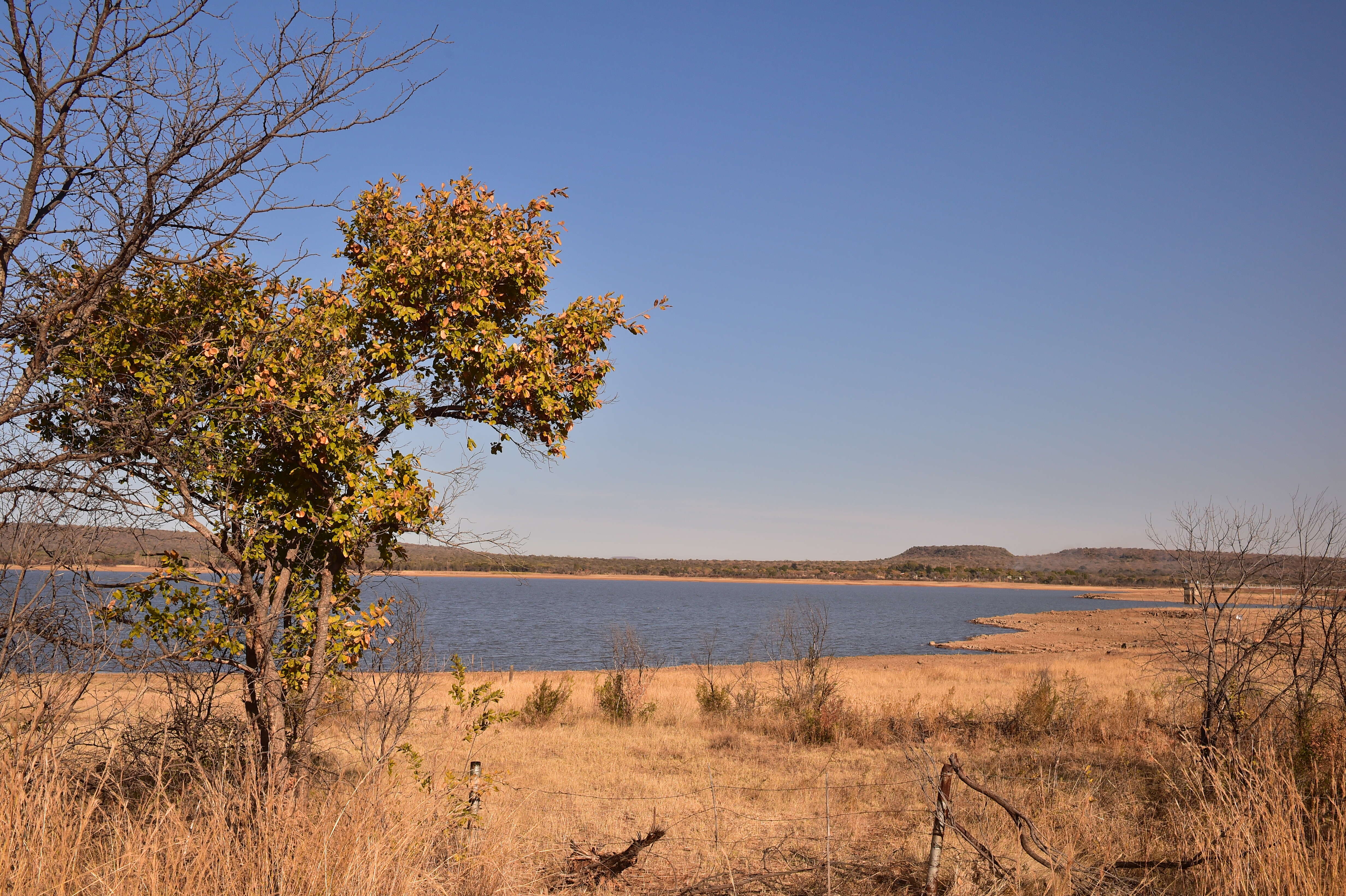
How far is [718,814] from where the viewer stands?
1017 centimetres

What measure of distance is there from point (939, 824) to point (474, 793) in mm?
4047

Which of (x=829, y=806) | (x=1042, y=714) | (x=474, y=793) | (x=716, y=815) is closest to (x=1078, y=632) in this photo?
(x=1042, y=714)

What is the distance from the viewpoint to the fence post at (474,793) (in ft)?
23.2

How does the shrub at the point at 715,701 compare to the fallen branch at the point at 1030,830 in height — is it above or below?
below

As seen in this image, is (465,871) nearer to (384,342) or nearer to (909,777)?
(384,342)

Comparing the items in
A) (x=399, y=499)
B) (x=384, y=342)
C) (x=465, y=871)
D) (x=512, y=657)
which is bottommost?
(x=512, y=657)

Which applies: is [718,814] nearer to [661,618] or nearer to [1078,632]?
[1078,632]

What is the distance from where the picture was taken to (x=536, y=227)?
791 cm

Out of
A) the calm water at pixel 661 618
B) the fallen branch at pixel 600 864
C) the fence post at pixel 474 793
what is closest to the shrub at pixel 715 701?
the calm water at pixel 661 618

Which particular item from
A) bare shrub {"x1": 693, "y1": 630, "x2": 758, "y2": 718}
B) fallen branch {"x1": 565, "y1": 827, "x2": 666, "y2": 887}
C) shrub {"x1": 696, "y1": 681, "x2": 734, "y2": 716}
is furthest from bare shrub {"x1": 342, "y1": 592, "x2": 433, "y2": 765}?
shrub {"x1": 696, "y1": 681, "x2": 734, "y2": 716}

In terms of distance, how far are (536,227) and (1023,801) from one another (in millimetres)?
8892

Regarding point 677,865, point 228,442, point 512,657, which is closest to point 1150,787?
point 677,865

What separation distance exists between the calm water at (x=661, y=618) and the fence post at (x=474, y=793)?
1949 millimetres

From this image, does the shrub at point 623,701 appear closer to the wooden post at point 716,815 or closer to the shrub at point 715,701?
the shrub at point 715,701
